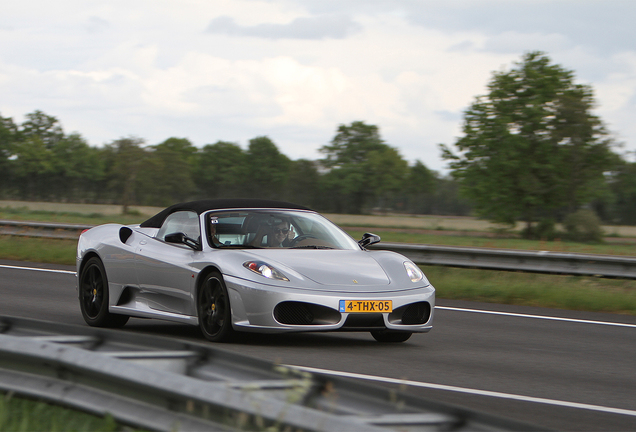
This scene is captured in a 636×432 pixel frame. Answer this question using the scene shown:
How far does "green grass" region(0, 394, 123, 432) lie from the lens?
11.7 ft

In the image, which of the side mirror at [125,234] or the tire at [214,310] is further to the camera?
the side mirror at [125,234]

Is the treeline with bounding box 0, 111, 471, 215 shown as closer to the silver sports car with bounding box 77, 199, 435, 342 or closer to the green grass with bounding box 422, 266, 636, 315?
the green grass with bounding box 422, 266, 636, 315

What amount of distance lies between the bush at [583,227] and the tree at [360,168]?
58.5ft

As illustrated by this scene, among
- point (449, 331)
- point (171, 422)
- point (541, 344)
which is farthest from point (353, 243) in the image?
point (171, 422)

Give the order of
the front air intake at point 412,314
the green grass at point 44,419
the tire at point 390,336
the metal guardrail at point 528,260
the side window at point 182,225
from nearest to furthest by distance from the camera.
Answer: the green grass at point 44,419, the front air intake at point 412,314, the tire at point 390,336, the side window at point 182,225, the metal guardrail at point 528,260

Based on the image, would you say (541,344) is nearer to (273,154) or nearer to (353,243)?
(353,243)

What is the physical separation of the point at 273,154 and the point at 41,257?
3700 inches

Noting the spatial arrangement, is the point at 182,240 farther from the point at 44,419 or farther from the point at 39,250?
the point at 39,250

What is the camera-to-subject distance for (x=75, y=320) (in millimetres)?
8797

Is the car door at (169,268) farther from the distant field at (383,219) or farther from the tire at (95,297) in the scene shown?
the distant field at (383,219)

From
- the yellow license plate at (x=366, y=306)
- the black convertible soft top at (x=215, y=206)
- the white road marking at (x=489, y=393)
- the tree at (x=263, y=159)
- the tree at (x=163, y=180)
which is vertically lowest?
the white road marking at (x=489, y=393)

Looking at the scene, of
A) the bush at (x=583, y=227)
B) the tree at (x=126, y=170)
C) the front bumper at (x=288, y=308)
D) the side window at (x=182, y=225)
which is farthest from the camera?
the tree at (x=126, y=170)

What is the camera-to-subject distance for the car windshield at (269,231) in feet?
25.4

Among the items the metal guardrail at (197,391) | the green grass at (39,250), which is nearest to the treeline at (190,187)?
the green grass at (39,250)
